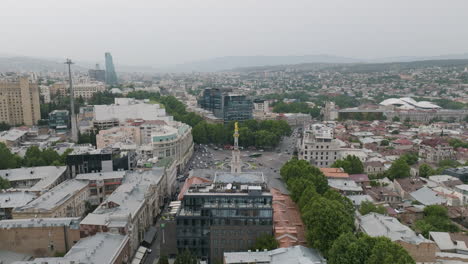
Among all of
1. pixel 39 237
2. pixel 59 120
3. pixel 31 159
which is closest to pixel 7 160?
pixel 31 159

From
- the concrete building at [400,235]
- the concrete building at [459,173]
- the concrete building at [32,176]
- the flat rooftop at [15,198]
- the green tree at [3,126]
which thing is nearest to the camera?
the concrete building at [400,235]

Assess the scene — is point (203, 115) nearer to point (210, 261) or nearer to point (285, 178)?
point (285, 178)

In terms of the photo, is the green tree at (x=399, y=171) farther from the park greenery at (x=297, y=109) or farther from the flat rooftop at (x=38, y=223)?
the park greenery at (x=297, y=109)

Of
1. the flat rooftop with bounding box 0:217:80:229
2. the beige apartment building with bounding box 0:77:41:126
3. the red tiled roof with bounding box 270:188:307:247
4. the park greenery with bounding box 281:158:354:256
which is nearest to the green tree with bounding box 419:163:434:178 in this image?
the red tiled roof with bounding box 270:188:307:247

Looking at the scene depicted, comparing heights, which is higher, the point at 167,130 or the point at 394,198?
the point at 167,130

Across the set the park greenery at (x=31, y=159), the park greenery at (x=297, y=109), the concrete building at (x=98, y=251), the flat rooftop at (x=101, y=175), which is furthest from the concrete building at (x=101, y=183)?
the park greenery at (x=297, y=109)

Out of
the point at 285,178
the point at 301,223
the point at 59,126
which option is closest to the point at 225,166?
the point at 285,178
